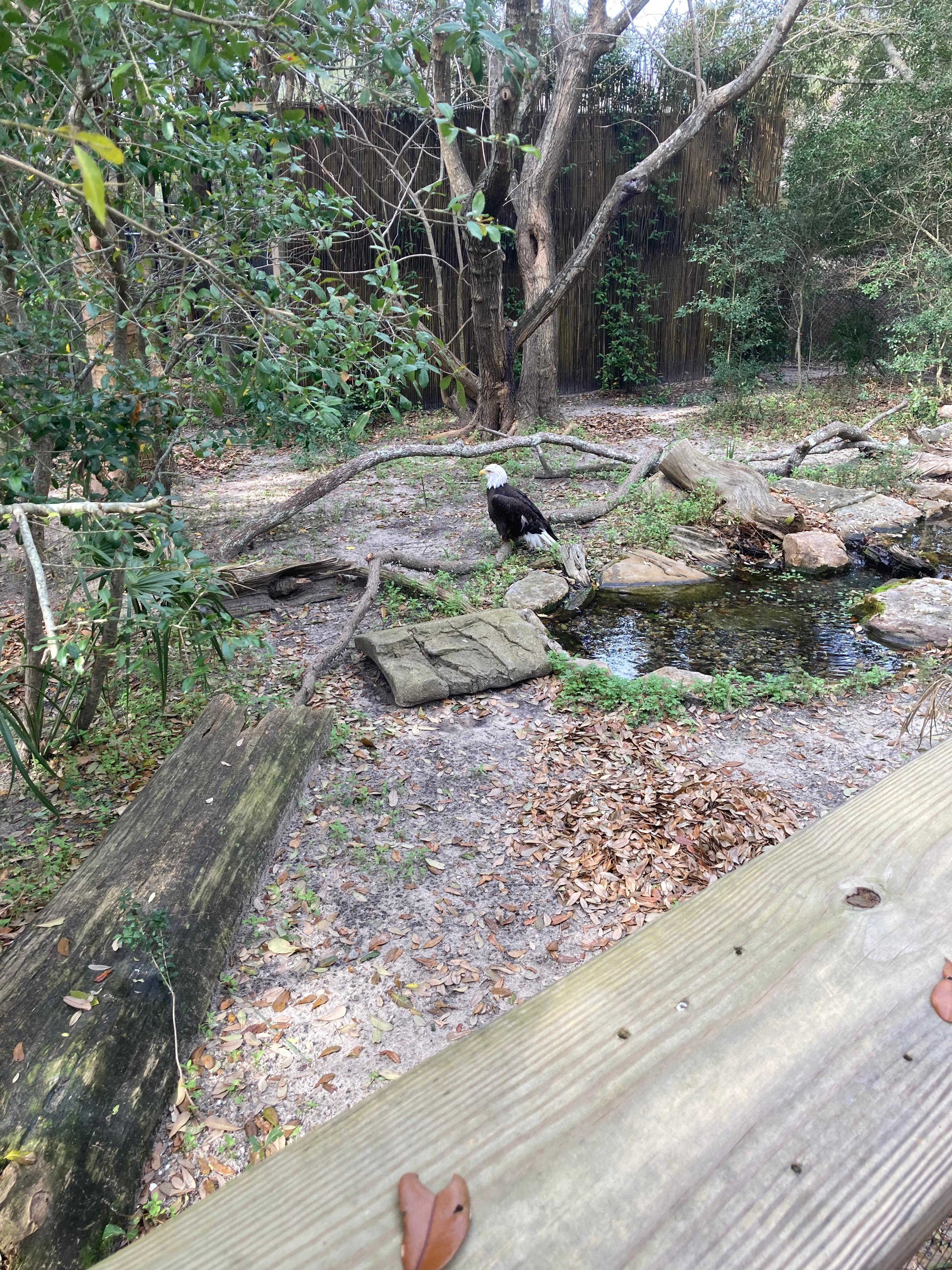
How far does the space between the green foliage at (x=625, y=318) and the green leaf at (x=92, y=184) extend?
460 inches

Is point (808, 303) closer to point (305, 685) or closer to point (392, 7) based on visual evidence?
point (392, 7)

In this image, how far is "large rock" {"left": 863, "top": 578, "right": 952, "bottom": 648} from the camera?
4.77 metres

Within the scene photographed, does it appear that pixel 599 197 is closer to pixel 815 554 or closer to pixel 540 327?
pixel 540 327

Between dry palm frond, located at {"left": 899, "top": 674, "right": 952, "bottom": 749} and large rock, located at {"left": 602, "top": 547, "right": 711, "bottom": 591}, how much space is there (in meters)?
2.11

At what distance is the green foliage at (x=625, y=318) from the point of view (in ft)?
36.9

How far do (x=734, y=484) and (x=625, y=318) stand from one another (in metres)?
5.56

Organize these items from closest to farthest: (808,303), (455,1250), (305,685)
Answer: (455,1250), (305,685), (808,303)

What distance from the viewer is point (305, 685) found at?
383 centimetres

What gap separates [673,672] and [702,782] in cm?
110

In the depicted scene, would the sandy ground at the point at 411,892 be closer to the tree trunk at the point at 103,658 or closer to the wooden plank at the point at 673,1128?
the wooden plank at the point at 673,1128

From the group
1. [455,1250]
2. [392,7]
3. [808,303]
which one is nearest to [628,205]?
[808,303]

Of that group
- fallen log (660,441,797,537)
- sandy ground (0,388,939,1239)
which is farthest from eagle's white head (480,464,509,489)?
sandy ground (0,388,939,1239)

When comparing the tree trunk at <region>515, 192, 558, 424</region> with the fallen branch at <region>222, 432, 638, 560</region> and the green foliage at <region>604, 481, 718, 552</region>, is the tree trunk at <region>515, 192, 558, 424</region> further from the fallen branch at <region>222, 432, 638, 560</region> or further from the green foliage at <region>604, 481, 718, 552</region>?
the green foliage at <region>604, 481, 718, 552</region>

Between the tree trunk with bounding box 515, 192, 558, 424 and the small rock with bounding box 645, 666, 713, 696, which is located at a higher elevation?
the tree trunk with bounding box 515, 192, 558, 424
